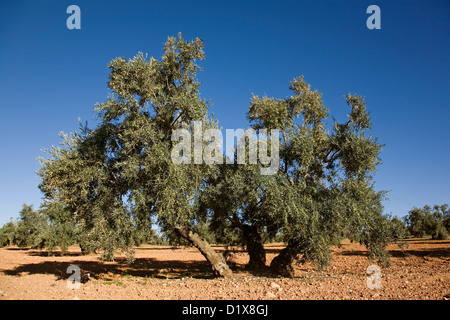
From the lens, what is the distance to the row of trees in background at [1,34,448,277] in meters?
11.8

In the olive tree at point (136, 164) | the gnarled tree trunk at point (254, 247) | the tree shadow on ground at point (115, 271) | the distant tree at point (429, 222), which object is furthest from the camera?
the distant tree at point (429, 222)

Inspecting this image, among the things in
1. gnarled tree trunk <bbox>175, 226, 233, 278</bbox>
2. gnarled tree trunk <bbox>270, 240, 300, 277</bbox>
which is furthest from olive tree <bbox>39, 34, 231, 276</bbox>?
gnarled tree trunk <bbox>270, 240, 300, 277</bbox>

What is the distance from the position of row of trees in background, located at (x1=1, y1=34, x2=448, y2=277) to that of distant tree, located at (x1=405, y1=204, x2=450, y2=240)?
4163 centimetres

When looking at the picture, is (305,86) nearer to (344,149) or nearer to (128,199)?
(344,149)

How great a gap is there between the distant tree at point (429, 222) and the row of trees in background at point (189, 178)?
4163 cm

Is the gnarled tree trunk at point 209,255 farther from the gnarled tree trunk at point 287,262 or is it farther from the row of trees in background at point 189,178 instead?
the gnarled tree trunk at point 287,262

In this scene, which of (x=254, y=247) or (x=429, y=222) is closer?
(x=254, y=247)

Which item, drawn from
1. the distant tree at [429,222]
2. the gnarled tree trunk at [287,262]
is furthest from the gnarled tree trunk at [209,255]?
the distant tree at [429,222]

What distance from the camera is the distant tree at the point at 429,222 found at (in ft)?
149

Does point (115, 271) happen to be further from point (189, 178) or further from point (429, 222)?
point (429, 222)

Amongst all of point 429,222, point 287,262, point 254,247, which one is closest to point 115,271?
point 254,247

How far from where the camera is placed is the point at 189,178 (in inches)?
479

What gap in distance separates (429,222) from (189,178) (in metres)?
51.3

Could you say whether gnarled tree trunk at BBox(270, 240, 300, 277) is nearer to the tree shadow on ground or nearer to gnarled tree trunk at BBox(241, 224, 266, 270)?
gnarled tree trunk at BBox(241, 224, 266, 270)
